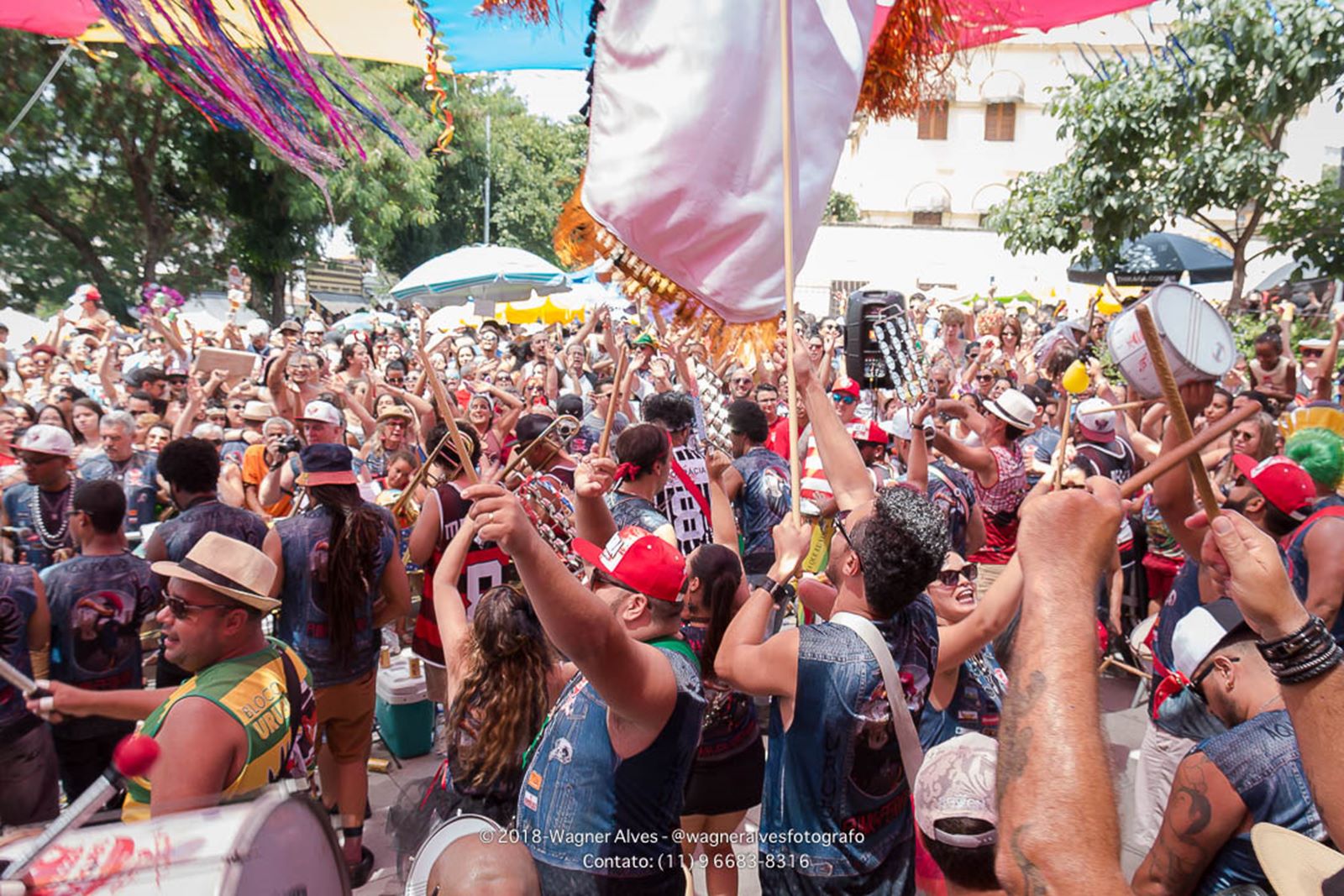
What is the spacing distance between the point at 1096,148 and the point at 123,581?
11205 mm

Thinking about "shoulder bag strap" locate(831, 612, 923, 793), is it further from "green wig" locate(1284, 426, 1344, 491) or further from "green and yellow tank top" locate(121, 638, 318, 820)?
"green wig" locate(1284, 426, 1344, 491)

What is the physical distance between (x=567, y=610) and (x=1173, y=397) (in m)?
1.41

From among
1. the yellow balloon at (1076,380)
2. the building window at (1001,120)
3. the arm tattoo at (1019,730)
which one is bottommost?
the arm tattoo at (1019,730)

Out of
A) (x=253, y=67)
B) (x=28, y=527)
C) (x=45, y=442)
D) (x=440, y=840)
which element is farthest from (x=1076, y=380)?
(x=28, y=527)

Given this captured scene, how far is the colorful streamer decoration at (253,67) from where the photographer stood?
323 cm

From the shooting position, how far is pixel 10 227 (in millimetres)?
22891

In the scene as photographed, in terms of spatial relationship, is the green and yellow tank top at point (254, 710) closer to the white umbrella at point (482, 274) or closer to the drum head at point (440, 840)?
the drum head at point (440, 840)

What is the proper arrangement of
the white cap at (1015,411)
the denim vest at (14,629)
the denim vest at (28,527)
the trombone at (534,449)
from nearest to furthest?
Answer: the trombone at (534,449)
the denim vest at (14,629)
the denim vest at (28,527)
the white cap at (1015,411)

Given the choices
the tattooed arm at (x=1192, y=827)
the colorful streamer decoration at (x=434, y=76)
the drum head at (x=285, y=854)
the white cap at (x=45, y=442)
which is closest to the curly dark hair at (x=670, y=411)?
the colorful streamer decoration at (x=434, y=76)

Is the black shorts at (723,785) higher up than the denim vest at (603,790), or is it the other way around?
the denim vest at (603,790)

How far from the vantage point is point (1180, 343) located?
8.16 ft

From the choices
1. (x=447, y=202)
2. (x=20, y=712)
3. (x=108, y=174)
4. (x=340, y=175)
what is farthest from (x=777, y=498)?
(x=447, y=202)

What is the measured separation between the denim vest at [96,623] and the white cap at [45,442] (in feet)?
4.07

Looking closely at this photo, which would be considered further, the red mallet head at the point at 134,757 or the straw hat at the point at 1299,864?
the red mallet head at the point at 134,757
